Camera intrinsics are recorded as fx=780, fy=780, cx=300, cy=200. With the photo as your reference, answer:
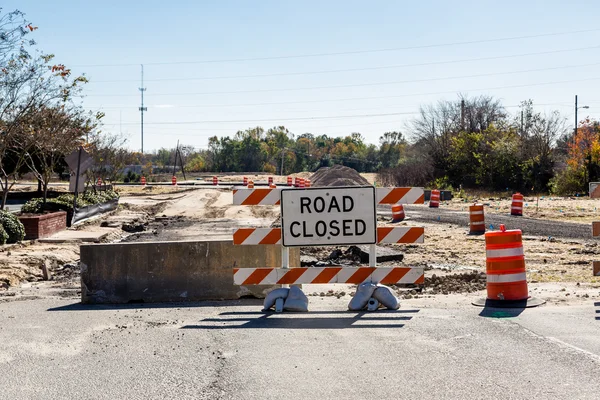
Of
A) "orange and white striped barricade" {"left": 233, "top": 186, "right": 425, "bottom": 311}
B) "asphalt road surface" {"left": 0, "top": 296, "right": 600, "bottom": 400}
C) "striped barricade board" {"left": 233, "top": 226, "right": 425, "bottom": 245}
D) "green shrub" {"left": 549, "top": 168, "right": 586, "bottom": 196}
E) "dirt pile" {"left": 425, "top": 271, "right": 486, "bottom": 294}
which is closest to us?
"asphalt road surface" {"left": 0, "top": 296, "right": 600, "bottom": 400}

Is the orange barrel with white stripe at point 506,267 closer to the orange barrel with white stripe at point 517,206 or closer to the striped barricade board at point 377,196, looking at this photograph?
the striped barricade board at point 377,196

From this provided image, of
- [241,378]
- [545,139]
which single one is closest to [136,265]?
[241,378]

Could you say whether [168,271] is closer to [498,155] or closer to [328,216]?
[328,216]

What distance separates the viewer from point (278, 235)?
10203 mm

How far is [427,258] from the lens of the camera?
1791 cm

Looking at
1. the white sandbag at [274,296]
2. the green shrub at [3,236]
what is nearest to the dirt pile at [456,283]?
the white sandbag at [274,296]

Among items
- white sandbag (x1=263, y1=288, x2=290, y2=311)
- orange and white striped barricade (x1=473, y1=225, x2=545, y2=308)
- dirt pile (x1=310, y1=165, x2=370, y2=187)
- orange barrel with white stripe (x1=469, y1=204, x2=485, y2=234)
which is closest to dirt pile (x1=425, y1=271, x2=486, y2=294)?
orange and white striped barricade (x1=473, y1=225, x2=545, y2=308)

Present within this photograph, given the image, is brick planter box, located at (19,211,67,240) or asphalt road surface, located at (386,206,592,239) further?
asphalt road surface, located at (386,206,592,239)

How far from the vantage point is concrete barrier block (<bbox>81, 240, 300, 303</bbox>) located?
11000mm

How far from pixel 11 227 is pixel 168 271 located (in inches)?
421

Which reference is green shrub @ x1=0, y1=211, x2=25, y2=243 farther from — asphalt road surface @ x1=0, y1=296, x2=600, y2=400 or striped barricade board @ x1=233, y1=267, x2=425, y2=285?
striped barricade board @ x1=233, y1=267, x2=425, y2=285

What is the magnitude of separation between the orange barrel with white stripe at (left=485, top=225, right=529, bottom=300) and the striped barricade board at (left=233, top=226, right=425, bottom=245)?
3.25 feet

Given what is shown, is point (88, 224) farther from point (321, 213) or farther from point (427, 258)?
point (321, 213)

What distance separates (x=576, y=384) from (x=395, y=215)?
84.2 feet
